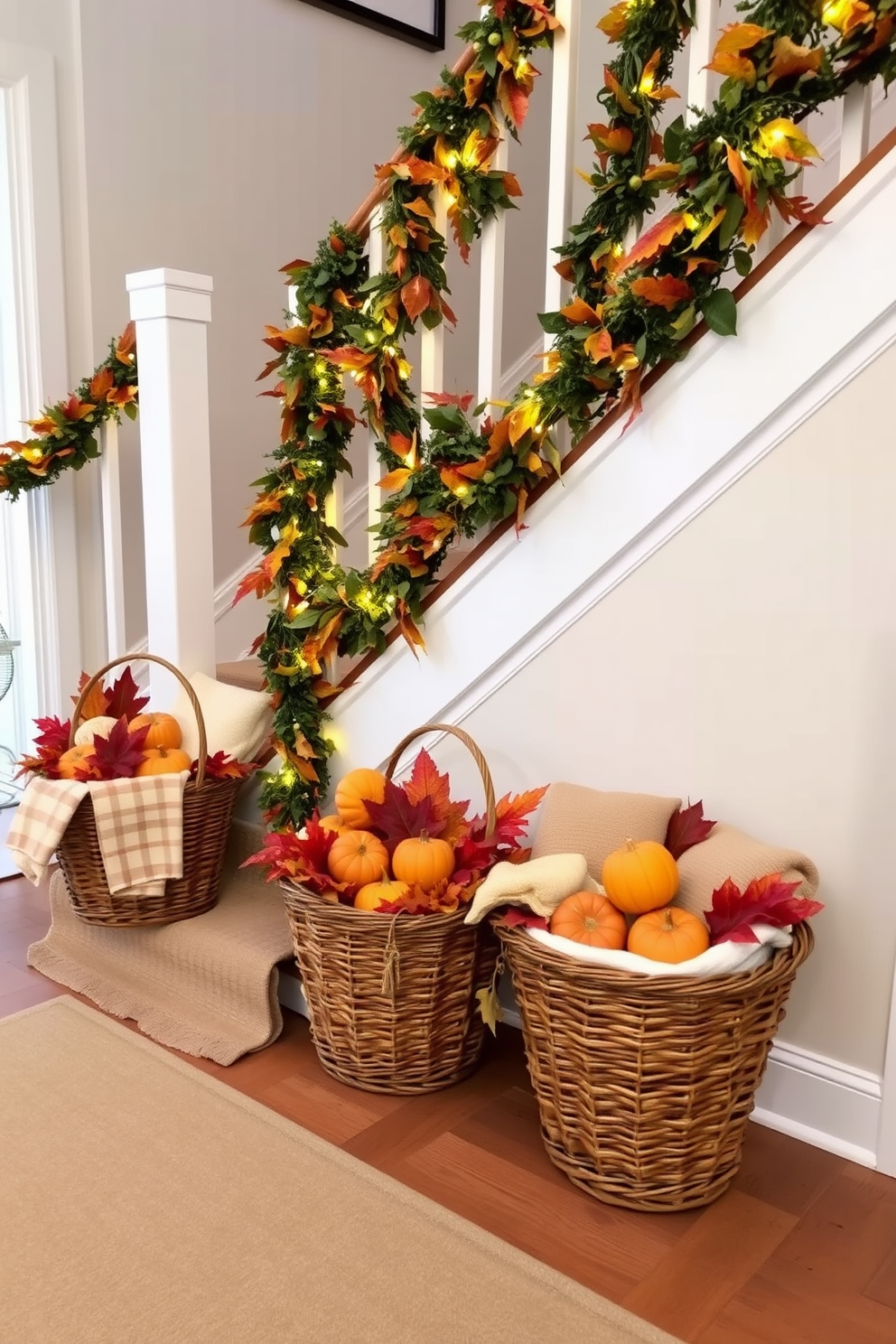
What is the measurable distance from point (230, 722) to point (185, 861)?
30 cm

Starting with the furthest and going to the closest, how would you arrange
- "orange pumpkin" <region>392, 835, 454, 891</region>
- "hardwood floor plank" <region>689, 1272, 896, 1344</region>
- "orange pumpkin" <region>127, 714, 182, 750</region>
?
"orange pumpkin" <region>127, 714, 182, 750</region>
"orange pumpkin" <region>392, 835, 454, 891</region>
"hardwood floor plank" <region>689, 1272, 896, 1344</region>

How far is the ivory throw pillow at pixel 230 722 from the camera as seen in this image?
2.24 meters

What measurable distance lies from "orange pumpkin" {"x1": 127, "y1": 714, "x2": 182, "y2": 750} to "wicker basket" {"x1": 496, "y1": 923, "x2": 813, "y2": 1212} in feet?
3.08

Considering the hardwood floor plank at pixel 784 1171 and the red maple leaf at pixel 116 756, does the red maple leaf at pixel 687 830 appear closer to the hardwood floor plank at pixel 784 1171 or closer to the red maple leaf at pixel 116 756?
the hardwood floor plank at pixel 784 1171

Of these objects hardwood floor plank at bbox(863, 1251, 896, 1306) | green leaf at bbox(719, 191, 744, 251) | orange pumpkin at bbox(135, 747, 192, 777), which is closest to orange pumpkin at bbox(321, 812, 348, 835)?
orange pumpkin at bbox(135, 747, 192, 777)

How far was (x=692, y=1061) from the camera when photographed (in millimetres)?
1427

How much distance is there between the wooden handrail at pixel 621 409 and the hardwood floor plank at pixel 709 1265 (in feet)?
3.67

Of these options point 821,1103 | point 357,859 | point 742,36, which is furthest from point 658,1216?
point 742,36

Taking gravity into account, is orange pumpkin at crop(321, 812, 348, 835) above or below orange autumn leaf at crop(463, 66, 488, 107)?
below

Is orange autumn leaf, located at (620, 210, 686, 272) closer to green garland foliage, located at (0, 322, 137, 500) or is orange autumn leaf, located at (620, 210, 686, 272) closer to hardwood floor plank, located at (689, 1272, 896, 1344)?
hardwood floor plank, located at (689, 1272, 896, 1344)

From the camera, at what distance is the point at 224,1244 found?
1443 millimetres

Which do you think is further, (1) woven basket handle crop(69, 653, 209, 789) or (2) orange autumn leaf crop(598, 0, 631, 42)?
(1) woven basket handle crop(69, 653, 209, 789)

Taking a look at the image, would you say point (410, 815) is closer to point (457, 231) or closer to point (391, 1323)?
point (391, 1323)

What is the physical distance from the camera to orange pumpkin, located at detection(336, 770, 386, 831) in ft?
6.18
